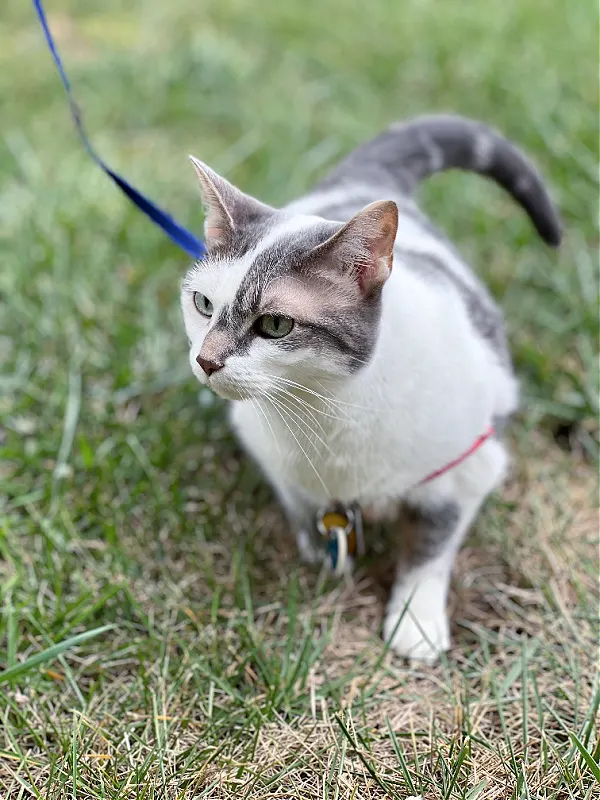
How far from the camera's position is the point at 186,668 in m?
1.51

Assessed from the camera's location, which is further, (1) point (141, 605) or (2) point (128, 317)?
(2) point (128, 317)

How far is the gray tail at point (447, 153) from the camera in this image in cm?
200

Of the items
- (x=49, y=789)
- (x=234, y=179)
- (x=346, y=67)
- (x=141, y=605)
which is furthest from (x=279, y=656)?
(x=346, y=67)

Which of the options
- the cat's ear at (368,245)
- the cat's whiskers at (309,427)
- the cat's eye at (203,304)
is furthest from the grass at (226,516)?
the cat's ear at (368,245)

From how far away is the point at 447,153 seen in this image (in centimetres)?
203

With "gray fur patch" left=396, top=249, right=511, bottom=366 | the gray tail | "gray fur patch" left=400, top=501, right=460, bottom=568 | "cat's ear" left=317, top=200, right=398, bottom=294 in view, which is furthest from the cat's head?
the gray tail

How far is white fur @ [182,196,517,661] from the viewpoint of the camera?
4.08 feet

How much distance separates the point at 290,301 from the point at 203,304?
0.17 metres

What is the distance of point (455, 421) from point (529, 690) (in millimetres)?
524

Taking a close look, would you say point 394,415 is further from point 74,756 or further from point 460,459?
point 74,756

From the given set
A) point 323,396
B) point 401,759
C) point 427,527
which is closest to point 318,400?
point 323,396

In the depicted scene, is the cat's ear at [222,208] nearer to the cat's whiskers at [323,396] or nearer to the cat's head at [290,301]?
the cat's head at [290,301]

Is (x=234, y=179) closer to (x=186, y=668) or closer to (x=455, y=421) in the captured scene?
(x=455, y=421)

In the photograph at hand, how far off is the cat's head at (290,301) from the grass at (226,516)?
0.59 metres
